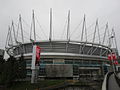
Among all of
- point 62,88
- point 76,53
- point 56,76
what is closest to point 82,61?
point 76,53

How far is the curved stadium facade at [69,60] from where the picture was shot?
52125mm

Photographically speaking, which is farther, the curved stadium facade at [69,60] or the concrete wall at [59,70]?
the curved stadium facade at [69,60]

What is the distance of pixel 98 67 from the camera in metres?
60.6

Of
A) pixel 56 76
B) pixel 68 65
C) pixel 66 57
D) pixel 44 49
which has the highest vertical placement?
pixel 44 49

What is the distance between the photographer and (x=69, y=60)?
58312 mm

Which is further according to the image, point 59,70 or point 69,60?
point 69,60

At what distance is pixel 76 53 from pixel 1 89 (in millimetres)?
42997

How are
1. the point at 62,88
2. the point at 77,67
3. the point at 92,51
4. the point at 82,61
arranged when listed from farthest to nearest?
the point at 92,51
the point at 82,61
the point at 77,67
the point at 62,88

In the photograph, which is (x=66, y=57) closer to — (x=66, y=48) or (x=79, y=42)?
(x=66, y=48)

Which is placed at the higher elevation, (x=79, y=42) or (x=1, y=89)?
(x=79, y=42)

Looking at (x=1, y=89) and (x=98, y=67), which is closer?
(x=1, y=89)

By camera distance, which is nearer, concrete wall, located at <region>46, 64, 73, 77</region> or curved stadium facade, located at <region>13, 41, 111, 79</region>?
concrete wall, located at <region>46, 64, 73, 77</region>

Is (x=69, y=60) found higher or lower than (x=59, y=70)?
higher

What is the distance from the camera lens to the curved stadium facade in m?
52.1
